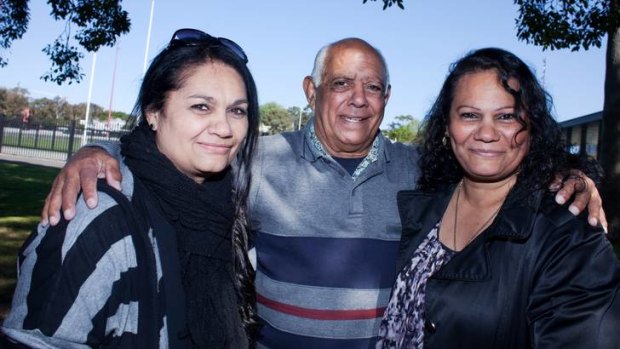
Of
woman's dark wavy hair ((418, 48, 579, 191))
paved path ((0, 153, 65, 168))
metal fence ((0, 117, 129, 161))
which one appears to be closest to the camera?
woman's dark wavy hair ((418, 48, 579, 191))

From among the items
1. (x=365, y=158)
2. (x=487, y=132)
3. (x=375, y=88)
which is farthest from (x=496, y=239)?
(x=375, y=88)

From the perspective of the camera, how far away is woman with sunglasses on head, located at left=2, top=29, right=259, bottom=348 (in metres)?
1.77

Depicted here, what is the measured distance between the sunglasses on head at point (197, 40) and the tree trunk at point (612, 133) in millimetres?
11169

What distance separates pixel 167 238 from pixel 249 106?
2.66 feet

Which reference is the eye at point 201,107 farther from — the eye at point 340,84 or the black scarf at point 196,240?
the eye at point 340,84

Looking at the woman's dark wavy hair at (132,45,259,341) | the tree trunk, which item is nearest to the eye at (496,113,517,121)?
the woman's dark wavy hair at (132,45,259,341)

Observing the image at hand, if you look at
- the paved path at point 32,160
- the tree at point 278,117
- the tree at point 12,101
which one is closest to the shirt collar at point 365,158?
the paved path at point 32,160

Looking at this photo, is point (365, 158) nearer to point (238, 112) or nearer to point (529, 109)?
point (529, 109)

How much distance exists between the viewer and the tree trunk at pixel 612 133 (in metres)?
11.7

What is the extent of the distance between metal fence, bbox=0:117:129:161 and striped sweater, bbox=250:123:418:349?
25.7m

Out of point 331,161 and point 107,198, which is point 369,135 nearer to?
point 331,161

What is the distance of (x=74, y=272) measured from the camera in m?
1.77

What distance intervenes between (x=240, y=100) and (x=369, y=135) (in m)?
1.23

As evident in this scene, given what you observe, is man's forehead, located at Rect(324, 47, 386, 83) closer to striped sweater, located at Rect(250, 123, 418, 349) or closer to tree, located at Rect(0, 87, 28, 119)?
striped sweater, located at Rect(250, 123, 418, 349)
